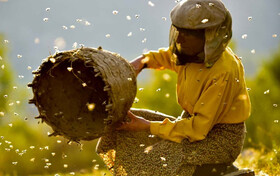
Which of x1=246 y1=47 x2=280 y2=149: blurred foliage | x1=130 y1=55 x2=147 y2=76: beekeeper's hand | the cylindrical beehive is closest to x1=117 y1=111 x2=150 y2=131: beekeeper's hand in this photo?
the cylindrical beehive

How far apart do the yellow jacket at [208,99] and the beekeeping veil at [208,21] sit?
139mm

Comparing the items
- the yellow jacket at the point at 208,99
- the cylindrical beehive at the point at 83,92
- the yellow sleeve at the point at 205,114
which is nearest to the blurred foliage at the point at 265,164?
the yellow jacket at the point at 208,99

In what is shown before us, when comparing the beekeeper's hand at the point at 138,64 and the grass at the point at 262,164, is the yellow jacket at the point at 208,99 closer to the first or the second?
the beekeeper's hand at the point at 138,64

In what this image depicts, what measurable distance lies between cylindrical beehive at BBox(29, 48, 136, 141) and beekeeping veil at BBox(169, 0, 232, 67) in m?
0.63

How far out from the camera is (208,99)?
157 inches

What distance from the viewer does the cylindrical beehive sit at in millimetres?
3881

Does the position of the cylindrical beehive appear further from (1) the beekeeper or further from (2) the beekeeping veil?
(2) the beekeeping veil

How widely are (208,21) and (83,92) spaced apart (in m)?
1.54

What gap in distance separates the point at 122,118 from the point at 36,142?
686 inches

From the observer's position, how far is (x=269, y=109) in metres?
16.1

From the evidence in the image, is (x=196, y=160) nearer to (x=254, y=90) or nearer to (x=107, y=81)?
(x=107, y=81)

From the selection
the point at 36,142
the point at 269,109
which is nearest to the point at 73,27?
the point at 269,109

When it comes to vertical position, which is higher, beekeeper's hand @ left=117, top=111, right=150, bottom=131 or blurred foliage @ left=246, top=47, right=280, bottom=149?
beekeeper's hand @ left=117, top=111, right=150, bottom=131

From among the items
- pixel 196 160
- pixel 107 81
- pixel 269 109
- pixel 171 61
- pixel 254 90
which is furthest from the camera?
pixel 254 90
